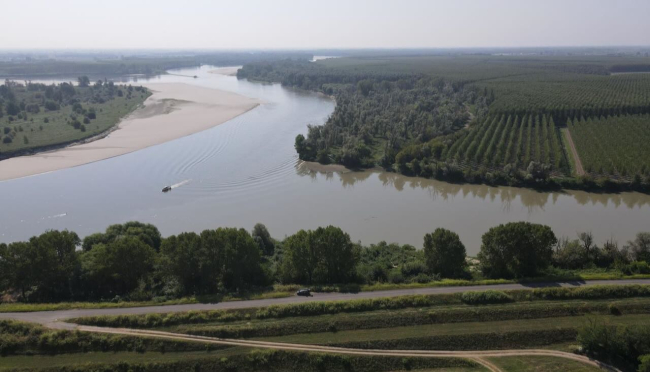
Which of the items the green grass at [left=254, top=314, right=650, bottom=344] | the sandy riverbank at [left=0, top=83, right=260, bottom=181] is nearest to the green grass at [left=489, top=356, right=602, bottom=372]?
the green grass at [left=254, top=314, right=650, bottom=344]

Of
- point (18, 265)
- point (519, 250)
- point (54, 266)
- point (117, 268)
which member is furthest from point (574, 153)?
point (18, 265)

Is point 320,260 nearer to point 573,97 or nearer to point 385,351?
point 385,351

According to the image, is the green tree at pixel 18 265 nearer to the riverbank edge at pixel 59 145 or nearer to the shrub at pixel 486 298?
the shrub at pixel 486 298

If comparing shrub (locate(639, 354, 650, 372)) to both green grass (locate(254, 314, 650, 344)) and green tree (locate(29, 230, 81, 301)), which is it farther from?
green tree (locate(29, 230, 81, 301))

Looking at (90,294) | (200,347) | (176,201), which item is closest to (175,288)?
(90,294)

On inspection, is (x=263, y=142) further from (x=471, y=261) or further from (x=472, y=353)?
(x=472, y=353)

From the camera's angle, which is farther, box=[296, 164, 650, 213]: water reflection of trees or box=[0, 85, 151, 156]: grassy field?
box=[0, 85, 151, 156]: grassy field
